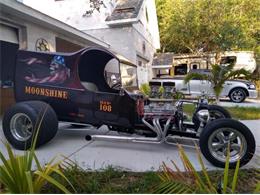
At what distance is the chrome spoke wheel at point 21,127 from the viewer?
16.9 ft

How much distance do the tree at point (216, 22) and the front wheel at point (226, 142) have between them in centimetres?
1818

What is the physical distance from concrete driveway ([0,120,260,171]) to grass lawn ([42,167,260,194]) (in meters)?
0.34

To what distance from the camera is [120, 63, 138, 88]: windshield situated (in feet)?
50.2

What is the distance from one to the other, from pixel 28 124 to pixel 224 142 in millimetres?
3507

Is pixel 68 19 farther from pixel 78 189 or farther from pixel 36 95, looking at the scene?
pixel 78 189

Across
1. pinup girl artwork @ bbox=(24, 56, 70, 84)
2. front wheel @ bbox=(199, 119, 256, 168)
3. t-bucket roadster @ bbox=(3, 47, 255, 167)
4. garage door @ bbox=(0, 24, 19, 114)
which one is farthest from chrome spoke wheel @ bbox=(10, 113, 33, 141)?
garage door @ bbox=(0, 24, 19, 114)

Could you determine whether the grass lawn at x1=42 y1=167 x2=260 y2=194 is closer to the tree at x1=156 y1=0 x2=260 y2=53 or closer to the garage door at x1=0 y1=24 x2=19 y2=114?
the garage door at x1=0 y1=24 x2=19 y2=114

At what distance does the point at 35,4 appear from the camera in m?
17.3

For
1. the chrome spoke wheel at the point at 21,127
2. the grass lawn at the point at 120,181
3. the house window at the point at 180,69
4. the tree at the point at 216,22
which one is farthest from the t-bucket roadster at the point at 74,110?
the house window at the point at 180,69

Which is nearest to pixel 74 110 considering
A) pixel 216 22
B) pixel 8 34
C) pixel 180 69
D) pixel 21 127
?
pixel 21 127

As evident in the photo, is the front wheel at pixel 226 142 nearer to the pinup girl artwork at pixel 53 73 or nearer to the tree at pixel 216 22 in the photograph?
the pinup girl artwork at pixel 53 73

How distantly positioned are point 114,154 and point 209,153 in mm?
1633

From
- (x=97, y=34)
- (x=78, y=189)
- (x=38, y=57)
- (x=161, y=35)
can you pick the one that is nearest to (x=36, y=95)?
(x=38, y=57)

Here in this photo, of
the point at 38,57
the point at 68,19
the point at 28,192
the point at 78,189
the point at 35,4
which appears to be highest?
the point at 35,4
